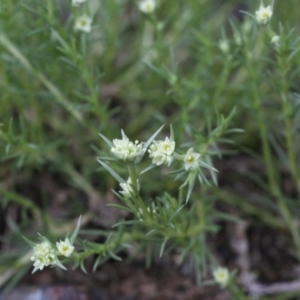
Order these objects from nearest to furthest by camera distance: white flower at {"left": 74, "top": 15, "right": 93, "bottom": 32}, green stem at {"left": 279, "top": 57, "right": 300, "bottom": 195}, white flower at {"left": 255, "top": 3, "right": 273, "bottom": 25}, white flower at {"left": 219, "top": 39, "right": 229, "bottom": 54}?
white flower at {"left": 255, "top": 3, "right": 273, "bottom": 25} < green stem at {"left": 279, "top": 57, "right": 300, "bottom": 195} < white flower at {"left": 74, "top": 15, "right": 93, "bottom": 32} < white flower at {"left": 219, "top": 39, "right": 229, "bottom": 54}

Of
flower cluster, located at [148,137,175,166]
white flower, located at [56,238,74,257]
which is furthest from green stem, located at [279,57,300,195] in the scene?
white flower, located at [56,238,74,257]

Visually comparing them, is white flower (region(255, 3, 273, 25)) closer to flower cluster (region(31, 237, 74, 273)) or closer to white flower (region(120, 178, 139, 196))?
white flower (region(120, 178, 139, 196))

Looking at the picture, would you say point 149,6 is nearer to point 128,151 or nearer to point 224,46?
point 224,46

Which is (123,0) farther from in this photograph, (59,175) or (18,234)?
(18,234)

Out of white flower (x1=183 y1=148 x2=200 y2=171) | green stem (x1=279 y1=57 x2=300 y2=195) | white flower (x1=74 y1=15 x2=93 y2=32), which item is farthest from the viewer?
white flower (x1=74 y1=15 x2=93 y2=32)

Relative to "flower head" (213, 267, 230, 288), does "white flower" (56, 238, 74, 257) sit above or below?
above

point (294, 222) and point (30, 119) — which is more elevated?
point (30, 119)

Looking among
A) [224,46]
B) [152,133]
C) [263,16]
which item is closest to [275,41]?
[263,16]

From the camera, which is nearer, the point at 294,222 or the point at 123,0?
the point at 294,222

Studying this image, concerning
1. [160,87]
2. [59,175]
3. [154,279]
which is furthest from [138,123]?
[154,279]
